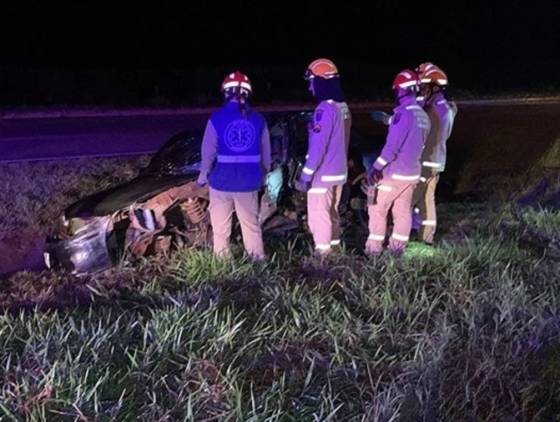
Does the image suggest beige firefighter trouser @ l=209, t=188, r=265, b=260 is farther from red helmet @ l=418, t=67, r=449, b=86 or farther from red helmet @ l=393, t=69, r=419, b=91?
red helmet @ l=418, t=67, r=449, b=86

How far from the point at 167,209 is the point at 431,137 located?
7.97 feet

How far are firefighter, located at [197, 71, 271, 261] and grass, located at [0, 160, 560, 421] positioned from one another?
392mm

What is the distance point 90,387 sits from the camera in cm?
341

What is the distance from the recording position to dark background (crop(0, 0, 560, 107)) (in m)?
23.0

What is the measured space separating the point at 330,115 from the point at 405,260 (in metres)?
1.30

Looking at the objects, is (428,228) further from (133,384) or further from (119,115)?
(119,115)

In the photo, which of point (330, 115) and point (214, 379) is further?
point (330, 115)

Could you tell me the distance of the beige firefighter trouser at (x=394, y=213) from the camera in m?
6.60

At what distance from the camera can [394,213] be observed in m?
6.73

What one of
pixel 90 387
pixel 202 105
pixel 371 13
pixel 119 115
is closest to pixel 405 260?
pixel 90 387

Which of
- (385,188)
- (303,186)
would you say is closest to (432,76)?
(385,188)

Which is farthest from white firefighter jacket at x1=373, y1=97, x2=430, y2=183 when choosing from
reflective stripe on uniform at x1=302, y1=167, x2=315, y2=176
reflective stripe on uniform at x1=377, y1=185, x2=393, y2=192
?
reflective stripe on uniform at x1=302, y1=167, x2=315, y2=176

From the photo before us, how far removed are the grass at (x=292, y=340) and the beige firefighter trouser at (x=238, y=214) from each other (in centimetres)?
32

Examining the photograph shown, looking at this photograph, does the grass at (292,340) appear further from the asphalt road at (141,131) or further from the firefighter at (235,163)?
the asphalt road at (141,131)
